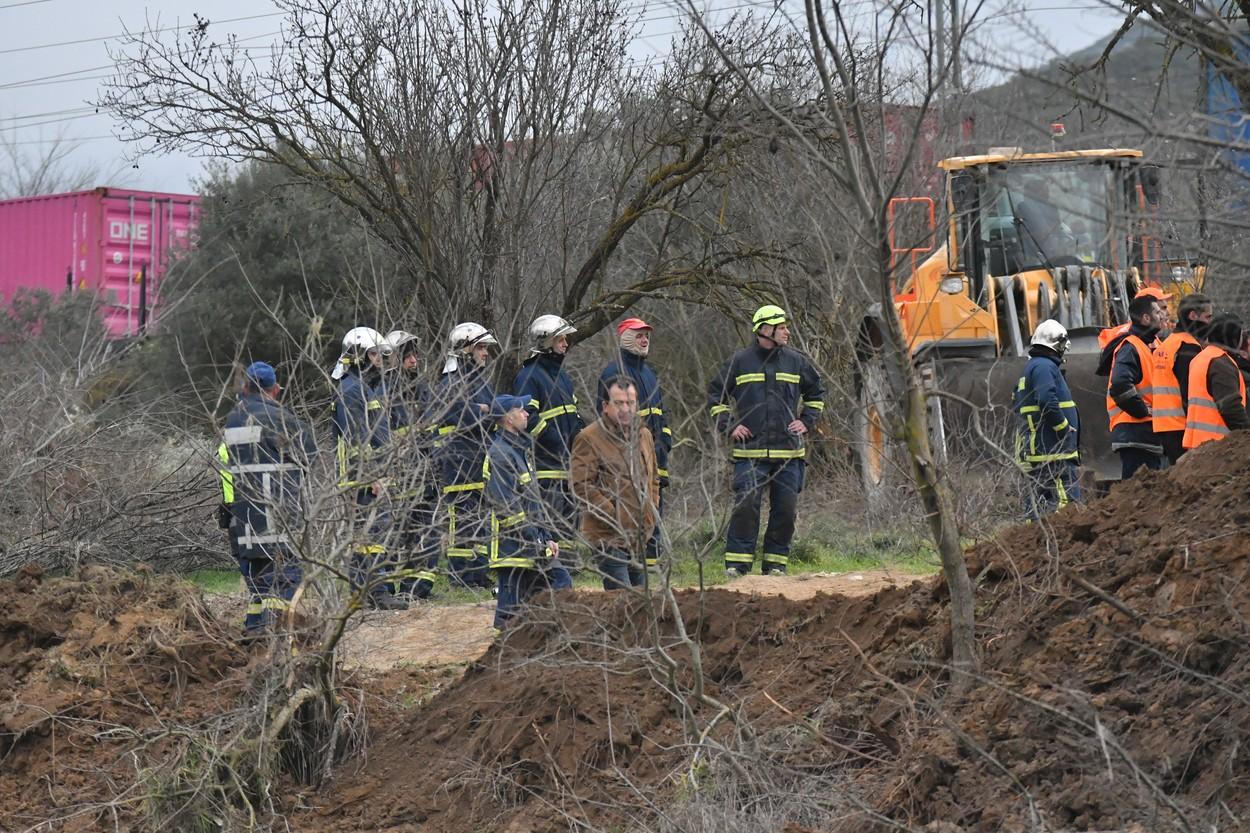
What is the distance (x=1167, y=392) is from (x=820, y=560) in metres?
2.88

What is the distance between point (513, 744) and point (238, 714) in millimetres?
1288

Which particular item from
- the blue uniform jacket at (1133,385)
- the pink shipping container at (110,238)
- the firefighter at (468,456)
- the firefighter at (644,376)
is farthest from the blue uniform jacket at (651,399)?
the pink shipping container at (110,238)

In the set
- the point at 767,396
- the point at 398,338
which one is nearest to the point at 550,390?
the point at 767,396

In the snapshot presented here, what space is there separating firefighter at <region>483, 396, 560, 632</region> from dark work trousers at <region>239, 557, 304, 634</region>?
3.41 feet

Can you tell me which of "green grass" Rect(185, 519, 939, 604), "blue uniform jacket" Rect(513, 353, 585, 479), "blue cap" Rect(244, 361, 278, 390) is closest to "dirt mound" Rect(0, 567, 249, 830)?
"blue cap" Rect(244, 361, 278, 390)

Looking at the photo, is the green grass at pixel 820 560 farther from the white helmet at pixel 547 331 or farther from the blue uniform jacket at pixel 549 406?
the white helmet at pixel 547 331

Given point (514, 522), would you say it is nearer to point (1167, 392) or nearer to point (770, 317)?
point (770, 317)

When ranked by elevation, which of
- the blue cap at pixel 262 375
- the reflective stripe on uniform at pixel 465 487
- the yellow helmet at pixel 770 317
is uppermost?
the yellow helmet at pixel 770 317

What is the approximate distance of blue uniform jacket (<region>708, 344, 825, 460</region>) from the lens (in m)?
11.1

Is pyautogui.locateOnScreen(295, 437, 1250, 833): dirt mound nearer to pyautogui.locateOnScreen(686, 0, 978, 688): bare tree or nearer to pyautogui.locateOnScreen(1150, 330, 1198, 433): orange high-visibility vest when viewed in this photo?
pyautogui.locateOnScreen(686, 0, 978, 688): bare tree

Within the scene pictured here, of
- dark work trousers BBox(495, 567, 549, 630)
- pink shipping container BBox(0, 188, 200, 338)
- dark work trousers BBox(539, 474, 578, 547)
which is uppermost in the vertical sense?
pink shipping container BBox(0, 188, 200, 338)

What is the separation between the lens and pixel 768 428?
1108 centimetres

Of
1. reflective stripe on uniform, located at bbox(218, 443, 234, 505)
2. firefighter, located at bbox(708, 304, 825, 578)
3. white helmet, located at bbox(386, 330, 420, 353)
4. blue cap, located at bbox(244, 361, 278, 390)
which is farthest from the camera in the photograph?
firefighter, located at bbox(708, 304, 825, 578)

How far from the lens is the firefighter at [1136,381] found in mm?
10859
